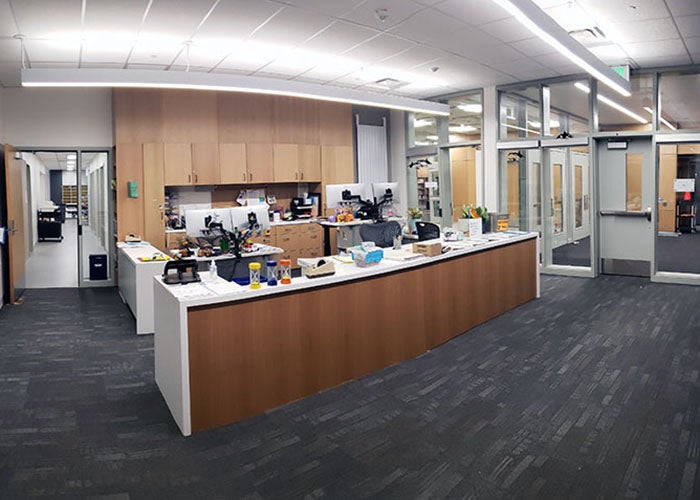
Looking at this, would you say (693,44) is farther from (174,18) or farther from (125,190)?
(125,190)

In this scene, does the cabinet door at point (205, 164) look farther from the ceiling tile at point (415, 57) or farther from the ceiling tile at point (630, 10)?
the ceiling tile at point (630, 10)

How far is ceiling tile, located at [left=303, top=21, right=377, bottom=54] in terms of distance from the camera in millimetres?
5109

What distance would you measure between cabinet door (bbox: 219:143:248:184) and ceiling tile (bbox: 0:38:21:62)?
286 centimetres

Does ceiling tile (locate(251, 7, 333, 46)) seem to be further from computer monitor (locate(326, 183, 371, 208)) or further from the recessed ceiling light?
the recessed ceiling light

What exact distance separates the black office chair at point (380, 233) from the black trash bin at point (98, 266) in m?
4.28

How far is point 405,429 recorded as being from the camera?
3035 mm

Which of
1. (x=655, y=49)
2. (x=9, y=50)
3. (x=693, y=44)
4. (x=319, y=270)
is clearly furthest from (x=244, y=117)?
(x=693, y=44)

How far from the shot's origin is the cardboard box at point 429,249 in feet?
14.6

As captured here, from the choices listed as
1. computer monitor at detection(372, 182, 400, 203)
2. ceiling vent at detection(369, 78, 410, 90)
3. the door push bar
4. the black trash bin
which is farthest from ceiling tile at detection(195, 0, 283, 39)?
the door push bar

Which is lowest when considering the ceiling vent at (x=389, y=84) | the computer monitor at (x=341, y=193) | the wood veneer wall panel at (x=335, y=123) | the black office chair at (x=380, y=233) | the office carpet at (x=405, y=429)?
the office carpet at (x=405, y=429)

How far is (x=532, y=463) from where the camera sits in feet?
8.70

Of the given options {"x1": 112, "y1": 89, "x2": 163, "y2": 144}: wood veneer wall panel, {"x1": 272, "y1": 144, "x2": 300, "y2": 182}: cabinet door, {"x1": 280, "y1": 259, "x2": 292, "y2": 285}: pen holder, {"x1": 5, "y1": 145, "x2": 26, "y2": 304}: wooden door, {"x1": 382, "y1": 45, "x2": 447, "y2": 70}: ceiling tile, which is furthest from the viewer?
{"x1": 272, "y1": 144, "x2": 300, "y2": 182}: cabinet door

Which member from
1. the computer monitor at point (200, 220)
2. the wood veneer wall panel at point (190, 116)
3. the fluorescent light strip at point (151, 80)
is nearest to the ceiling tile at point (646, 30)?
the fluorescent light strip at point (151, 80)

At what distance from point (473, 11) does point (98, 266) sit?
20.4 ft
